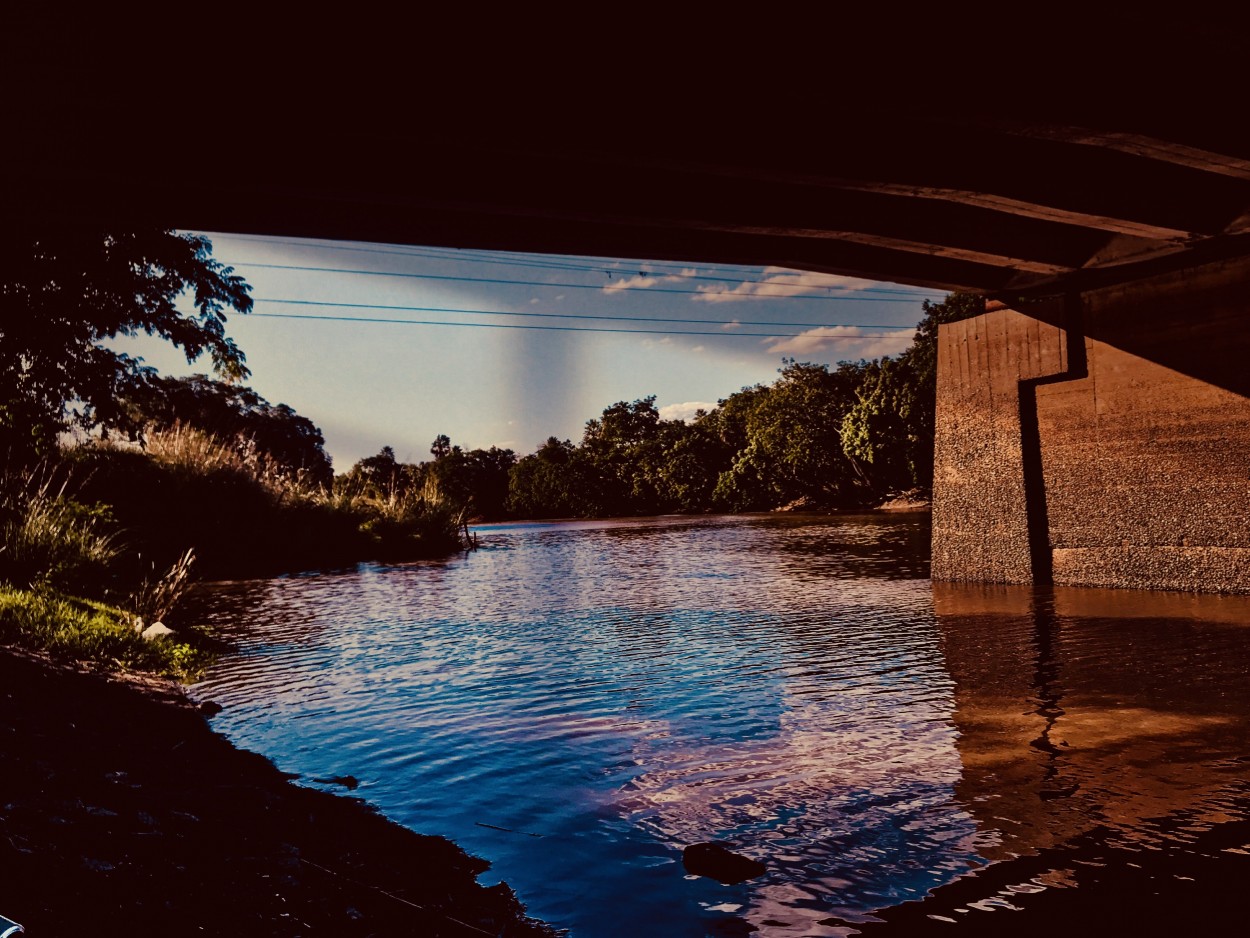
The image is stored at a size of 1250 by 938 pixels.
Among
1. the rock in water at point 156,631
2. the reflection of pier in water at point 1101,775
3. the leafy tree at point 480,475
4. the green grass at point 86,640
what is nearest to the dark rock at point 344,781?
the reflection of pier in water at point 1101,775

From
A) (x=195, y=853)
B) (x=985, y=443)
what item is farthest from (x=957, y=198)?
(x=195, y=853)

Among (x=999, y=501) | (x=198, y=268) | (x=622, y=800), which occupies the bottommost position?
(x=622, y=800)

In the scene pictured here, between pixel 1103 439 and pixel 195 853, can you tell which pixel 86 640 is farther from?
pixel 1103 439

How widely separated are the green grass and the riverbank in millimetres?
2354

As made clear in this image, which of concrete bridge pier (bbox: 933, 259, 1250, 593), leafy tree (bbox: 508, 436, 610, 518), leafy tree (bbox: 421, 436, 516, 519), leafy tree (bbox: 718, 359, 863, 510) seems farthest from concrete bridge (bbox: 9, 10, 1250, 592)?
leafy tree (bbox: 421, 436, 516, 519)

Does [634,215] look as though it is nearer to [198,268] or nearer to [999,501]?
[198,268]

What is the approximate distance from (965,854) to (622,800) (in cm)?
149

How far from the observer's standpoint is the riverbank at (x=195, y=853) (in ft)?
7.52

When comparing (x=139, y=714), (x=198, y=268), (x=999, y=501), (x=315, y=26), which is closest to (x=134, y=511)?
(x=198, y=268)

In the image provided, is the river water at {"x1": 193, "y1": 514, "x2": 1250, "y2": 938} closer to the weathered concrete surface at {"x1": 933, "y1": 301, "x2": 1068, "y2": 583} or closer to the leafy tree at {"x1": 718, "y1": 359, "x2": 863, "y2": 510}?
the weathered concrete surface at {"x1": 933, "y1": 301, "x2": 1068, "y2": 583}

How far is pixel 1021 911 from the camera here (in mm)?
2650

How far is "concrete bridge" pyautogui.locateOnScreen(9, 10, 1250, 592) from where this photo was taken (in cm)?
554

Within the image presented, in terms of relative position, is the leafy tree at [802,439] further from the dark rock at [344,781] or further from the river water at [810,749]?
the dark rock at [344,781]

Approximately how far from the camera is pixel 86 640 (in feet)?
22.6
